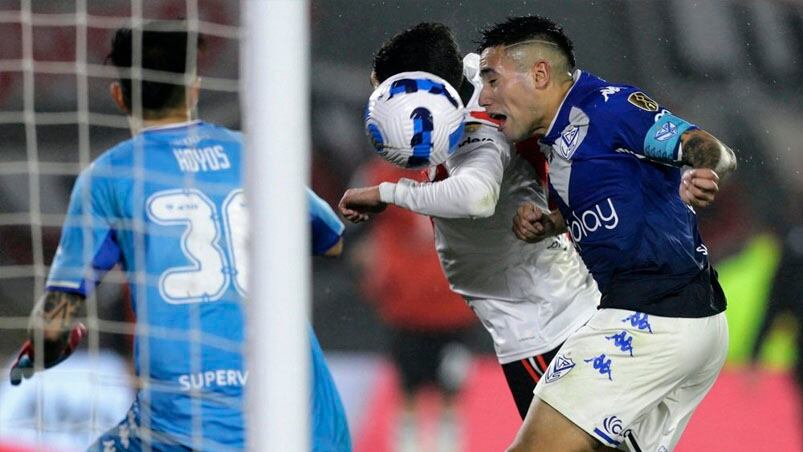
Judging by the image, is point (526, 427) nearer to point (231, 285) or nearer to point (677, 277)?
point (677, 277)

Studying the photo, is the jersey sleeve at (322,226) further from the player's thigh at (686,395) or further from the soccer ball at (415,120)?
the player's thigh at (686,395)

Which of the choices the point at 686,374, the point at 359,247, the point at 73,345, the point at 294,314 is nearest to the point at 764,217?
the point at 359,247

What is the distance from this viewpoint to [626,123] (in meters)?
2.95

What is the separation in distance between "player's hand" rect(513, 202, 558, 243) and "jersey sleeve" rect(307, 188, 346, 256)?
43 cm

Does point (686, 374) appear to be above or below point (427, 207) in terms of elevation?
below

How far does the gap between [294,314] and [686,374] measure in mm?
1441

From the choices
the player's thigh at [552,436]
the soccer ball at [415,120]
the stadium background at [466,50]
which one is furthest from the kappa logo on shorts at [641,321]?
the stadium background at [466,50]

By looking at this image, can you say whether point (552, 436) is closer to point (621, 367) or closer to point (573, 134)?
point (621, 367)

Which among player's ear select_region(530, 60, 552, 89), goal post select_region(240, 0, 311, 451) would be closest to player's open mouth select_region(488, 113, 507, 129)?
player's ear select_region(530, 60, 552, 89)

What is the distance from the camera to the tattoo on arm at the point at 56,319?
297 centimetres

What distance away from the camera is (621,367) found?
3004 millimetres

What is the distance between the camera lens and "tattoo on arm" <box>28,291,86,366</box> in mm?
2971

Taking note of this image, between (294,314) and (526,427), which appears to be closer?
(294,314)

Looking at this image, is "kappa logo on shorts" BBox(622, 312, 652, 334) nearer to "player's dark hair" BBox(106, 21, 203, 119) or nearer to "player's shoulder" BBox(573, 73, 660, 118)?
"player's shoulder" BBox(573, 73, 660, 118)
